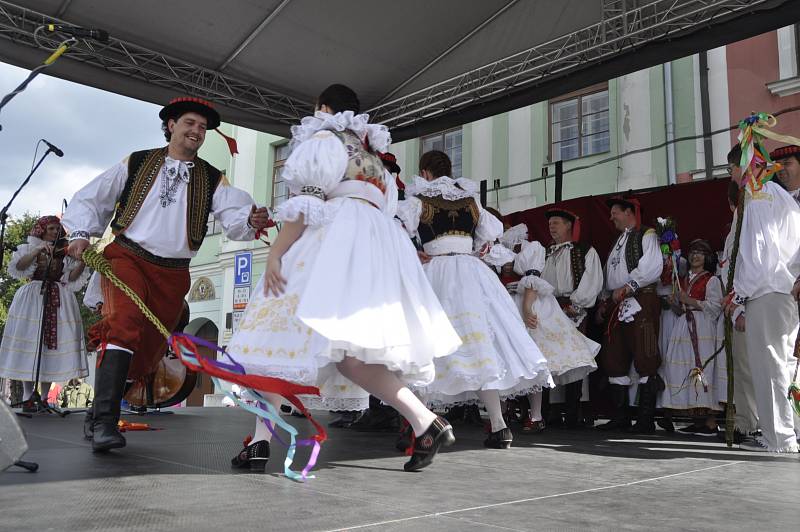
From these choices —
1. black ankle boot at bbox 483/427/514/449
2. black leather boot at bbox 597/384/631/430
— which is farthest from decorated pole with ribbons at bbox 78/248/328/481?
black leather boot at bbox 597/384/631/430

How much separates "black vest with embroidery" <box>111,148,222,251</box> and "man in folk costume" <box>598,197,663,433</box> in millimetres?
3579

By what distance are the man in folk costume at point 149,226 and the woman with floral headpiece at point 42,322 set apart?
347 cm

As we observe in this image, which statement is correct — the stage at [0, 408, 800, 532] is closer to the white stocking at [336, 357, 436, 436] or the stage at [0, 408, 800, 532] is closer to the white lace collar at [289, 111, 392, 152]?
the white stocking at [336, 357, 436, 436]

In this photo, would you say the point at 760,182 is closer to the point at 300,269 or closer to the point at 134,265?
the point at 300,269

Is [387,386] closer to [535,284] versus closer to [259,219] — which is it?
[259,219]

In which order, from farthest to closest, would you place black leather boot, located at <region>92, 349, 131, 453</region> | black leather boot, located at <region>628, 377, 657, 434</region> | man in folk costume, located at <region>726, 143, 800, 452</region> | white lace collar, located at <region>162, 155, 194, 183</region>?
black leather boot, located at <region>628, 377, 657, 434</region>, man in folk costume, located at <region>726, 143, 800, 452</region>, white lace collar, located at <region>162, 155, 194, 183</region>, black leather boot, located at <region>92, 349, 131, 453</region>

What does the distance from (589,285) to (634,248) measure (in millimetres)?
490

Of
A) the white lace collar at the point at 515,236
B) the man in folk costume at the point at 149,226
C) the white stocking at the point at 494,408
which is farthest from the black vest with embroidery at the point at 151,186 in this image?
the white lace collar at the point at 515,236

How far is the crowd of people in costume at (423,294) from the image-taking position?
9.14 feet

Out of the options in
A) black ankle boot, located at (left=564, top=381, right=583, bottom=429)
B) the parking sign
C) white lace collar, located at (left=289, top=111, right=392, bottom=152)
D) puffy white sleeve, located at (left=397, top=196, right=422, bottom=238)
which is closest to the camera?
white lace collar, located at (left=289, top=111, right=392, bottom=152)

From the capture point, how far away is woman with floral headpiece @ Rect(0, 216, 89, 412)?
6621 millimetres

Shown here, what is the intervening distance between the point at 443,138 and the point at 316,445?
1160 cm

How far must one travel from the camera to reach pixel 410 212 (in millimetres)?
4465

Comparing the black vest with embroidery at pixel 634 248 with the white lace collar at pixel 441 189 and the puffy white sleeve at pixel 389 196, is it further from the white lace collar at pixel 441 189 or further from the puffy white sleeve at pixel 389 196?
the puffy white sleeve at pixel 389 196
